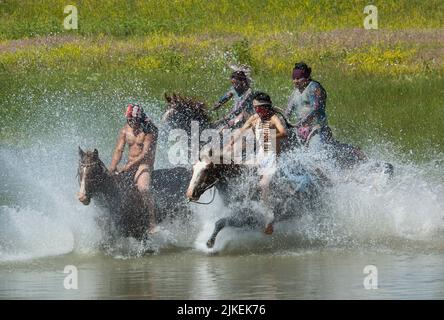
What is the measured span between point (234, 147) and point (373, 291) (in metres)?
4.12

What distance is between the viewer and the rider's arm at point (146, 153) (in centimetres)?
2012

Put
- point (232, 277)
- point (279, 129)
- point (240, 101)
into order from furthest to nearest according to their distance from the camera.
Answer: point (240, 101) → point (279, 129) → point (232, 277)

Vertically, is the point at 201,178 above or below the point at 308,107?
below

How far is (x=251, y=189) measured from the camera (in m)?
19.5

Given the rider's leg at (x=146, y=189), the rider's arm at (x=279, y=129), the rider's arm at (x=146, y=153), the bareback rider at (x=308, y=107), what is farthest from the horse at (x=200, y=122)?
the rider's arm at (x=279, y=129)

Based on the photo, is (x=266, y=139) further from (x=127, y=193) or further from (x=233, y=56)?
(x=233, y=56)

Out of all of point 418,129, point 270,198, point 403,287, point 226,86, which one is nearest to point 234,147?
point 270,198

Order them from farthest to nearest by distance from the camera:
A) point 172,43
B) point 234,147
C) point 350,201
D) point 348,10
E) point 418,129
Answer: point 348,10
point 172,43
point 418,129
point 350,201
point 234,147

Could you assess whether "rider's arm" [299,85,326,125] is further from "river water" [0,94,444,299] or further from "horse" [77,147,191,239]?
"horse" [77,147,191,239]

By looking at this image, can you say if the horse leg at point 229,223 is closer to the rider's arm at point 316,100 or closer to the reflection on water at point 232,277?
the reflection on water at point 232,277

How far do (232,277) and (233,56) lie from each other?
73.3ft

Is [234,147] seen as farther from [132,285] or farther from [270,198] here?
[132,285]

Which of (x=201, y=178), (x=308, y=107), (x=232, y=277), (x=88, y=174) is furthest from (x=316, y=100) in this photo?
(x=232, y=277)

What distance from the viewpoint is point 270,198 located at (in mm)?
19719
